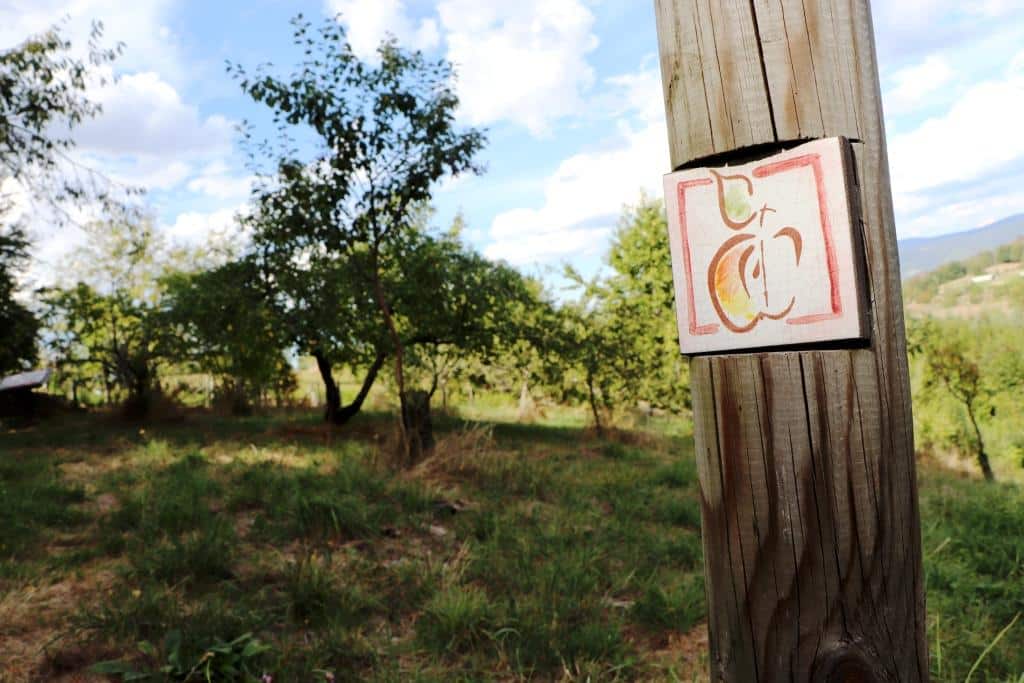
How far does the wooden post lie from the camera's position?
3.90 feet

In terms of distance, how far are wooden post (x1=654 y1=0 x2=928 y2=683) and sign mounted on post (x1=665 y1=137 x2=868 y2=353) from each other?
0.13 feet

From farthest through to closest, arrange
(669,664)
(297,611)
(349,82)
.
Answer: (349,82) → (297,611) → (669,664)

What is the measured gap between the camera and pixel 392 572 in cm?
430

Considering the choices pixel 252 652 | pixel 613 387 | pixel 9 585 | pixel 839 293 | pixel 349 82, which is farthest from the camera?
pixel 613 387

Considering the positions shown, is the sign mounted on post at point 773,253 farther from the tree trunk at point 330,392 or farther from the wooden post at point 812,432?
the tree trunk at point 330,392

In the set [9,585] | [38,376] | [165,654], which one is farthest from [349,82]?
[38,376]

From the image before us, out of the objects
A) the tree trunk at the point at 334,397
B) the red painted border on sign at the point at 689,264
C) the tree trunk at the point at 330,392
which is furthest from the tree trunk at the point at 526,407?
the red painted border on sign at the point at 689,264

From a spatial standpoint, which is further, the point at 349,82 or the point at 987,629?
the point at 349,82

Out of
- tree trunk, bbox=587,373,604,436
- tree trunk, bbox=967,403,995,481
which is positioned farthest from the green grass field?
tree trunk, bbox=587,373,604,436

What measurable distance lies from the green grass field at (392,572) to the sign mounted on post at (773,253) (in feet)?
5.93

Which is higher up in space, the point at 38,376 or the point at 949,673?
the point at 38,376

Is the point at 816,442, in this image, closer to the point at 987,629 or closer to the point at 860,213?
the point at 860,213

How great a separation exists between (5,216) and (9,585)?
870 cm

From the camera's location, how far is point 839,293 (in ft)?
3.79
